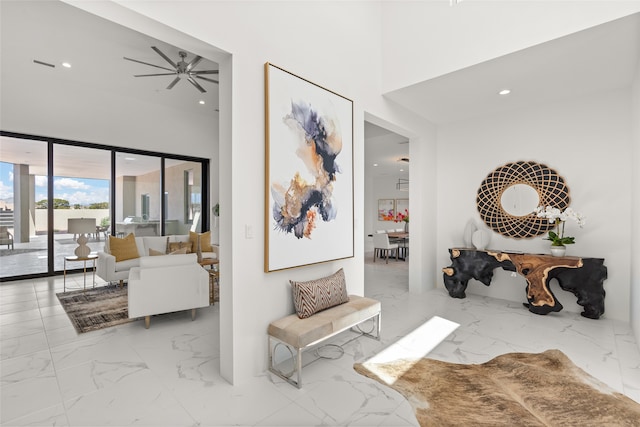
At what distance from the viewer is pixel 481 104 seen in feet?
14.1

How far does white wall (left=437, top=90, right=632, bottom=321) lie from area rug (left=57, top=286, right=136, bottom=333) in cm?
499

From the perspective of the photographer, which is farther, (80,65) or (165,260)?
(80,65)

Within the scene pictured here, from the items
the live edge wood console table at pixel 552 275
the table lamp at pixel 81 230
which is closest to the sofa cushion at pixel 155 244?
the table lamp at pixel 81 230

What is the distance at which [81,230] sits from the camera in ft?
17.8

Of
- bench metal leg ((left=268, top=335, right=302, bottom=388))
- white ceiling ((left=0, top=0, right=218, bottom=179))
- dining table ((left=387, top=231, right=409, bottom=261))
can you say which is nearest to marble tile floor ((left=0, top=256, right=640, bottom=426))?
bench metal leg ((left=268, top=335, right=302, bottom=388))

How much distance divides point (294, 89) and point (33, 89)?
5.20 m

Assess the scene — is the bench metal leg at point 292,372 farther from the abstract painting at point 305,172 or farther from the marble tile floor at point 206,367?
the abstract painting at point 305,172

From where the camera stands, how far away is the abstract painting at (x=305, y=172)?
2600mm

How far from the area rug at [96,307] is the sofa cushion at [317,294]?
232cm

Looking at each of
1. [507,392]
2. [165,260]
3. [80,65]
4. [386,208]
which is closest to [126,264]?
[165,260]

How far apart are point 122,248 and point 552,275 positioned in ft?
20.9

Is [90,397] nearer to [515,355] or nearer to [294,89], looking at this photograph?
[294,89]

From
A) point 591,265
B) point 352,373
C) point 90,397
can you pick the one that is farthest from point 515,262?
point 90,397

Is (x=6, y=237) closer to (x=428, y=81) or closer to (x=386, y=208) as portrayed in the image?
(x=428, y=81)
